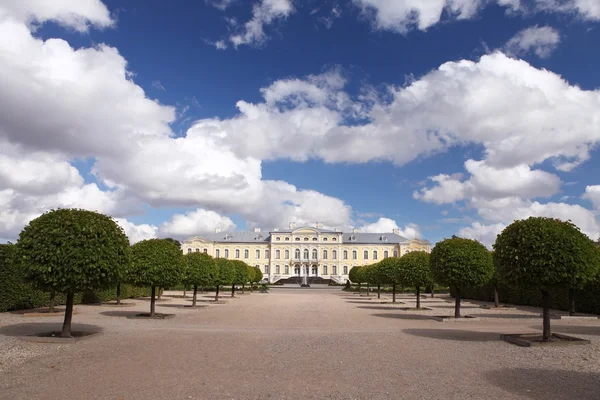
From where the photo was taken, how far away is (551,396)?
7879mm

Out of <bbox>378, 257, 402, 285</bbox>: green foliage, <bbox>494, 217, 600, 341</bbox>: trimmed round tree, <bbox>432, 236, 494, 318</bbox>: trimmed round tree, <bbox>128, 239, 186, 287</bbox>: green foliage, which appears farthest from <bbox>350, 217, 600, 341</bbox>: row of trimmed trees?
<bbox>378, 257, 402, 285</bbox>: green foliage

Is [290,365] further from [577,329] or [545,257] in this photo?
[577,329]

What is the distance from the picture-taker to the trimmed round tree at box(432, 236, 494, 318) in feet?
69.2

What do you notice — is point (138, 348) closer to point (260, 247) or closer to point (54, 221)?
point (54, 221)

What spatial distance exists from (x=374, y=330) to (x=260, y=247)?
93.0 meters

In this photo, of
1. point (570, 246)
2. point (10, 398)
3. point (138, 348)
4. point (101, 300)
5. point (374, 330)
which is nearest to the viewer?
point (10, 398)

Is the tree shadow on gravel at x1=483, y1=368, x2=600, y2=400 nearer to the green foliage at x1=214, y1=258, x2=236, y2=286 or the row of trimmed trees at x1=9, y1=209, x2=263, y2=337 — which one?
the row of trimmed trees at x1=9, y1=209, x2=263, y2=337

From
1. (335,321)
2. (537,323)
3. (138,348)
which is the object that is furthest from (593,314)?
(138,348)

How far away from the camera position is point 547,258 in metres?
13.5

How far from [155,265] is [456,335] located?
13.0 metres

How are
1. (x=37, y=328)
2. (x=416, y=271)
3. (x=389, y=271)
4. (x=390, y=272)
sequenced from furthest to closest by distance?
1. (x=389, y=271)
2. (x=390, y=272)
3. (x=416, y=271)
4. (x=37, y=328)

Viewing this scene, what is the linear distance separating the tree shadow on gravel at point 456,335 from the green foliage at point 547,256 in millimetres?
2114

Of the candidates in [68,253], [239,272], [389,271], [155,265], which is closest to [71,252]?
[68,253]

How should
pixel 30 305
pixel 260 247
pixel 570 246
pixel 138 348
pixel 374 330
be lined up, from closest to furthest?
pixel 138 348
pixel 570 246
pixel 374 330
pixel 30 305
pixel 260 247
